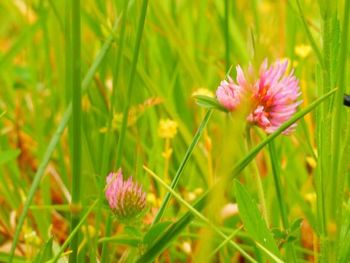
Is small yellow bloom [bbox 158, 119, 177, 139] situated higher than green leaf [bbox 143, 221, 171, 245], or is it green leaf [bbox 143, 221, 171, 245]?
green leaf [bbox 143, 221, 171, 245]

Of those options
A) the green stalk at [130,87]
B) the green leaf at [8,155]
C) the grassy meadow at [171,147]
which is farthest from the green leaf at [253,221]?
the green leaf at [8,155]

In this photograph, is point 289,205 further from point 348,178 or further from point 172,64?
point 172,64

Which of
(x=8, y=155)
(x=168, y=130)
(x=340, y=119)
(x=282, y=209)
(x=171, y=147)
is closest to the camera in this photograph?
(x=340, y=119)

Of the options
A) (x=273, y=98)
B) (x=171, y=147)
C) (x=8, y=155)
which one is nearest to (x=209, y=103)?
(x=273, y=98)

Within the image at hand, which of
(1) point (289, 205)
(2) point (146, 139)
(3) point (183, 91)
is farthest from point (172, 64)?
(1) point (289, 205)

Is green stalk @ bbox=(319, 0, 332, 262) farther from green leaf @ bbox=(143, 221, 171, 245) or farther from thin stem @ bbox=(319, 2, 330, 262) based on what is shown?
green leaf @ bbox=(143, 221, 171, 245)

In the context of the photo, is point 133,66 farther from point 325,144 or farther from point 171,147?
point 171,147

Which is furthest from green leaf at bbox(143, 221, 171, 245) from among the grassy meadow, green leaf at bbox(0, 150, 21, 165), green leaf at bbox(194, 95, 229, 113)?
green leaf at bbox(0, 150, 21, 165)
